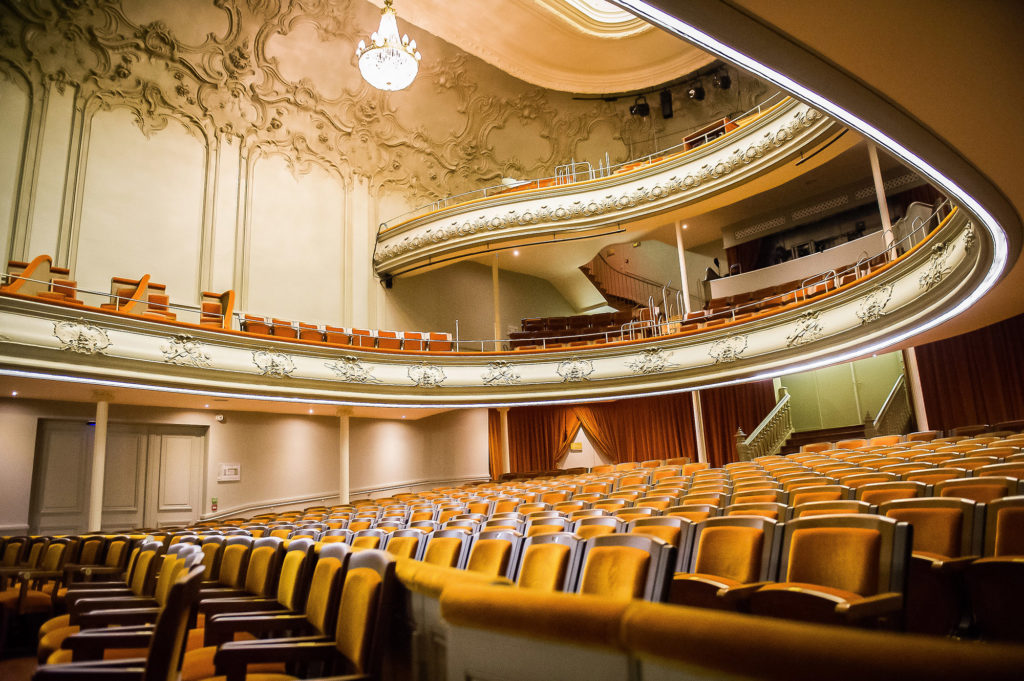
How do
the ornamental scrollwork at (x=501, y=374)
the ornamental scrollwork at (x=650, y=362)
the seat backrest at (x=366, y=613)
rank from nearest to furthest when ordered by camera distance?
the seat backrest at (x=366, y=613), the ornamental scrollwork at (x=650, y=362), the ornamental scrollwork at (x=501, y=374)

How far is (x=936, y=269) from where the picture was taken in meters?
7.03

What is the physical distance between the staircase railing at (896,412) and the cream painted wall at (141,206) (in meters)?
11.7

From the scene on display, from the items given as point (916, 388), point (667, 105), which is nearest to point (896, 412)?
point (916, 388)

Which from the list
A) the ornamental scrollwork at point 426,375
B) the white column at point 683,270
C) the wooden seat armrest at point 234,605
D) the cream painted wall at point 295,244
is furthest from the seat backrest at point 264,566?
the cream painted wall at point 295,244

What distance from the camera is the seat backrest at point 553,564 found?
2.17 metres

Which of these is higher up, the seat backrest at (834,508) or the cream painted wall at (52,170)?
the cream painted wall at (52,170)

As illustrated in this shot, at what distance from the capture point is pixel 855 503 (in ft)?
8.58

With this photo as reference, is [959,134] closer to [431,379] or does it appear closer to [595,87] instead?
[431,379]

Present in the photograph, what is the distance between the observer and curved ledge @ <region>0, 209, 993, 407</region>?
6.96m

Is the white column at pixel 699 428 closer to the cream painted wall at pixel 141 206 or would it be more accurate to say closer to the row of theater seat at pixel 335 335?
the row of theater seat at pixel 335 335

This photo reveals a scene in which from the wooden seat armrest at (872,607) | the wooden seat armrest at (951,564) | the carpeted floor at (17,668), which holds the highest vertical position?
the wooden seat armrest at (951,564)

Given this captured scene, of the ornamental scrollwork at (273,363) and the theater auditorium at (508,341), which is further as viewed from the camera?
the ornamental scrollwork at (273,363)

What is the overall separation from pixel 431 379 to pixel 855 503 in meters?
8.41

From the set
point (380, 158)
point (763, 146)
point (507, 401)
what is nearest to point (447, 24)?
point (380, 158)
